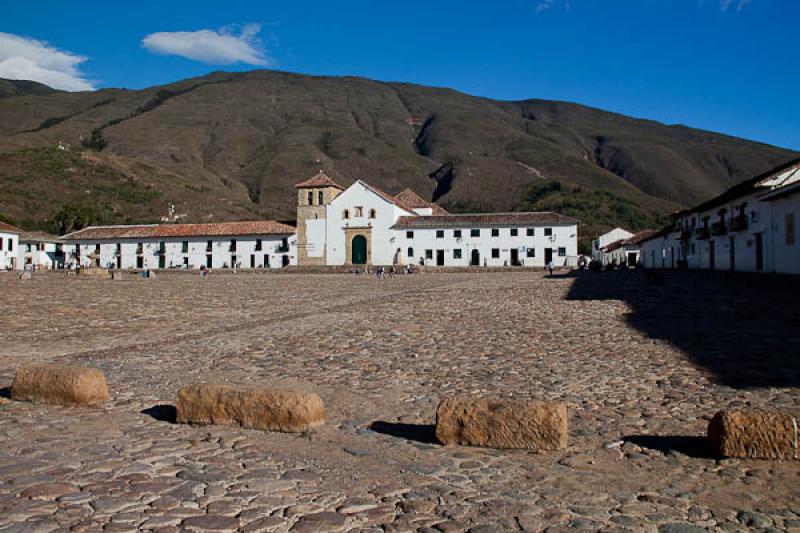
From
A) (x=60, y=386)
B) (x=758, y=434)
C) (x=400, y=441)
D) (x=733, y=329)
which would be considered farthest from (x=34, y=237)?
(x=758, y=434)

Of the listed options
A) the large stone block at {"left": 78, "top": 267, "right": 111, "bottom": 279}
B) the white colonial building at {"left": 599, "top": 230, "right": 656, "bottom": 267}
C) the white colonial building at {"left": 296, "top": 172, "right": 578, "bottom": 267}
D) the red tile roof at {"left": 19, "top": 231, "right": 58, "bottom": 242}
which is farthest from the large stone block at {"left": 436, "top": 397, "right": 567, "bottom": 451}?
the red tile roof at {"left": 19, "top": 231, "right": 58, "bottom": 242}

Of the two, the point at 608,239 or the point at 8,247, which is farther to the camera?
the point at 608,239

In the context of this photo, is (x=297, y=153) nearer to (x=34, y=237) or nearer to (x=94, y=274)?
(x=34, y=237)

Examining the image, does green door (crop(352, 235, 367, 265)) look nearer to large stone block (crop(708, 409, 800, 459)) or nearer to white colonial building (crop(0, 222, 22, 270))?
white colonial building (crop(0, 222, 22, 270))

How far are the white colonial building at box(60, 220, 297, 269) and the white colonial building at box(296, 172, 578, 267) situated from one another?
278cm

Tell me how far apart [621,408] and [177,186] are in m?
95.2

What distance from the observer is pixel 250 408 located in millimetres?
4777

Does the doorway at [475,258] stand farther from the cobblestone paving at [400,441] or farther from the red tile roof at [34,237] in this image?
the cobblestone paving at [400,441]

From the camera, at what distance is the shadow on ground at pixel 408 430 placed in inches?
182

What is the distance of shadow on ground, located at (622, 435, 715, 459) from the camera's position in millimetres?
4195

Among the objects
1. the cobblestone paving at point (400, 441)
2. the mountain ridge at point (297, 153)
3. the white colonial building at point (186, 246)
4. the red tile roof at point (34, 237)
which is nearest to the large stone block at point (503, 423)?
the cobblestone paving at point (400, 441)

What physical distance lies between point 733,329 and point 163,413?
8.74 m

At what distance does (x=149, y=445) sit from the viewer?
439 centimetres

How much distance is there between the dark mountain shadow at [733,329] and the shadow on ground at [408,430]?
3.20m
